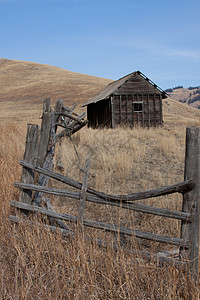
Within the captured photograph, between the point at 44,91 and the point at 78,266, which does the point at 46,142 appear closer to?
the point at 78,266

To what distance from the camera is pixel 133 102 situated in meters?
18.9

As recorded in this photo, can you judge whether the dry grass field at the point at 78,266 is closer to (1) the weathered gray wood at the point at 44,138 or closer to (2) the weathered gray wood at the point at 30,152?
(2) the weathered gray wood at the point at 30,152

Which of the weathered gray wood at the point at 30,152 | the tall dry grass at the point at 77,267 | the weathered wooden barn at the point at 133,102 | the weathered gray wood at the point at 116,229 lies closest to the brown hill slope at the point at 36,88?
the weathered wooden barn at the point at 133,102

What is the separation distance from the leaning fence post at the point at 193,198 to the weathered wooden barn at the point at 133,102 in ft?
51.1

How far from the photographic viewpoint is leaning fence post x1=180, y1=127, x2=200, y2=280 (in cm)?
271

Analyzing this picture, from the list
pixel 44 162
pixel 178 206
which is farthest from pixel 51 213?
pixel 178 206

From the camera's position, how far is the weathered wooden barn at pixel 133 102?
18.6 m

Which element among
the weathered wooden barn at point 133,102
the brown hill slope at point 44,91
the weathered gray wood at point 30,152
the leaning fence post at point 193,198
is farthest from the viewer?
the brown hill slope at point 44,91

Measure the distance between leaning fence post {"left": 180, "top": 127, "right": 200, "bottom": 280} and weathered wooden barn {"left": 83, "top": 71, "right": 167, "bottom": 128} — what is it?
51.1 feet

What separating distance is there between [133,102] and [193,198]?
54.9ft

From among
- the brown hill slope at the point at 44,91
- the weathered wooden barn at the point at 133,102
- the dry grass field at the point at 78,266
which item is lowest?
the dry grass field at the point at 78,266

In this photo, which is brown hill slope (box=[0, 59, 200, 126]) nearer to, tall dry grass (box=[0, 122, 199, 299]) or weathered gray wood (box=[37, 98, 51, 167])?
tall dry grass (box=[0, 122, 199, 299])

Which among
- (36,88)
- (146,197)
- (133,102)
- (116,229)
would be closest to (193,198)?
(146,197)

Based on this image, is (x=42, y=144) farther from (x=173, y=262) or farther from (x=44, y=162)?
(x=173, y=262)
